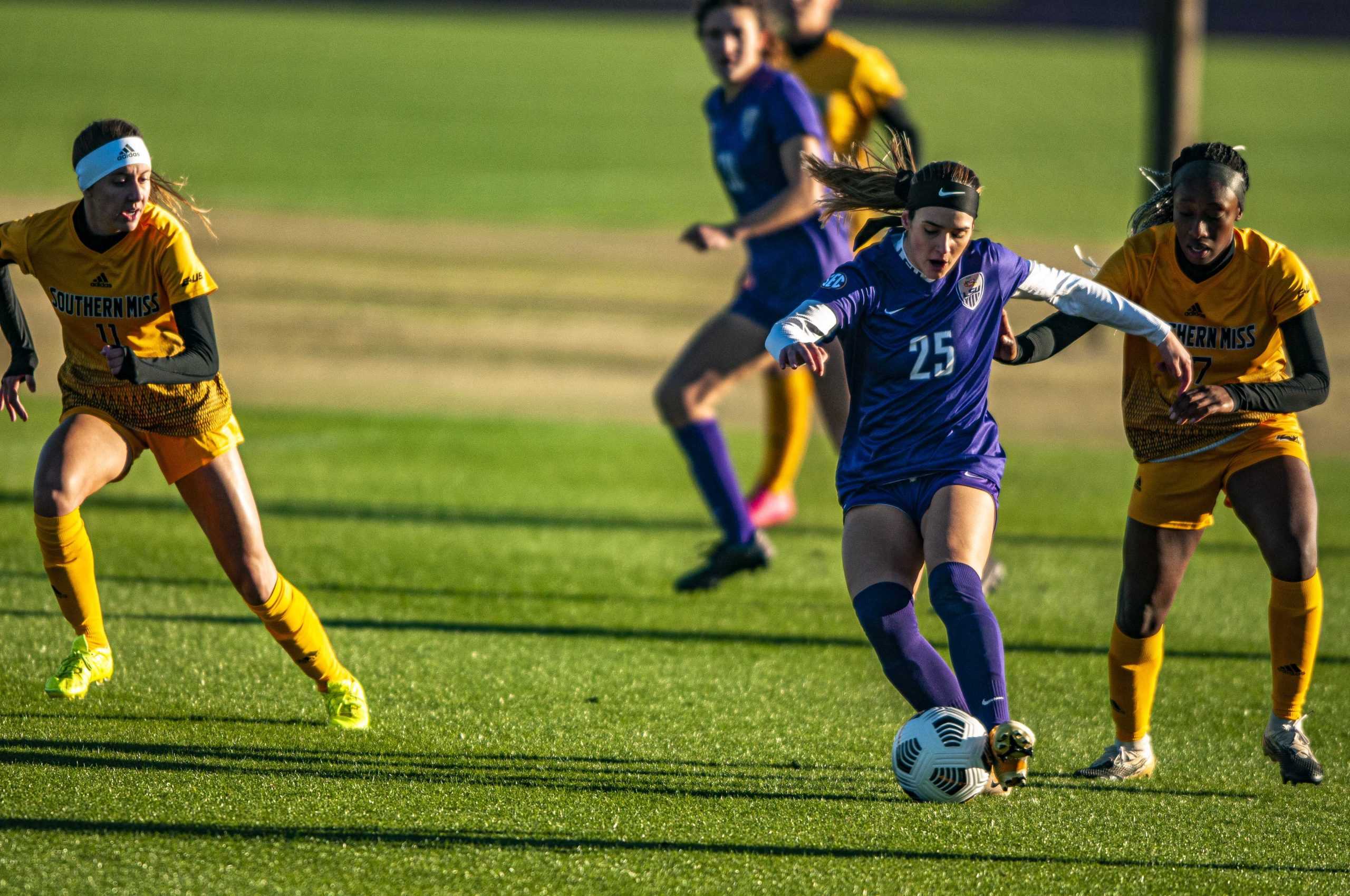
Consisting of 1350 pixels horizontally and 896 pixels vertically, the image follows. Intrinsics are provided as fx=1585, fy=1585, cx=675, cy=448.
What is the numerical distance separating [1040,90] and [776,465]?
38470mm

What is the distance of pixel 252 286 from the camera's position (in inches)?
668

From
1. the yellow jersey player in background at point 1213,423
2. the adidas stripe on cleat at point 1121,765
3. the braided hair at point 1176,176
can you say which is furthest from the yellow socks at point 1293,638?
the braided hair at point 1176,176

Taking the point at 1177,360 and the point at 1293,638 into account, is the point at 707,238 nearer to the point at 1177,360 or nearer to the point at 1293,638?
the point at 1177,360

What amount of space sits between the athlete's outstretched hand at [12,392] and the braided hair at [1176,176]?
11.6 feet

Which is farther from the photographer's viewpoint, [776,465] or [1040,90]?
[1040,90]

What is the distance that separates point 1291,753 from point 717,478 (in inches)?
122

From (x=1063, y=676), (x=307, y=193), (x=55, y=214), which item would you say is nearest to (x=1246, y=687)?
(x=1063, y=676)

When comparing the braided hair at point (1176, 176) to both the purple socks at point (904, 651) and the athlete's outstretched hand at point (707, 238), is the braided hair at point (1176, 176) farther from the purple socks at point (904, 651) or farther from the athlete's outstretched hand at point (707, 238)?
the athlete's outstretched hand at point (707, 238)

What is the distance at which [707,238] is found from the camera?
6.53 metres

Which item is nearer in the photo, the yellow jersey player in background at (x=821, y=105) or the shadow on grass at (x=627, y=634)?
the shadow on grass at (x=627, y=634)

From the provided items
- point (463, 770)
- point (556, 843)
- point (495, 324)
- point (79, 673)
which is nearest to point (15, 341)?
point (79, 673)

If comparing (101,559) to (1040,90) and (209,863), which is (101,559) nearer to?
(209,863)

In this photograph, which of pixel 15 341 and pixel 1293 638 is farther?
→ pixel 15 341

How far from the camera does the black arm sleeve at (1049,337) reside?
468 centimetres
